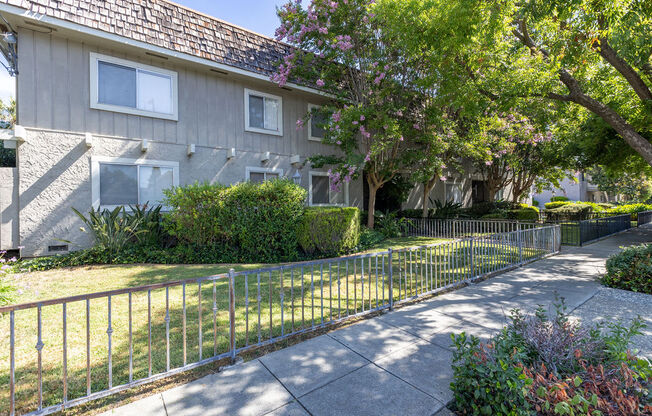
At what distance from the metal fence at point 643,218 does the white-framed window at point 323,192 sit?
17.4 meters

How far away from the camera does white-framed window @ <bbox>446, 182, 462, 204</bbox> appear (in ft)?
62.0

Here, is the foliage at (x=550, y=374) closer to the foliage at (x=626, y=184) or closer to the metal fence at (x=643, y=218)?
the metal fence at (x=643, y=218)

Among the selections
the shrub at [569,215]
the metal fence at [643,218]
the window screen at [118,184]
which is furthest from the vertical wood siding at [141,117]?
the metal fence at [643,218]

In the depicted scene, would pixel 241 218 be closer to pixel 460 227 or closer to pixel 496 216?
pixel 460 227

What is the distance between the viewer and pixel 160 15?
9.01 m

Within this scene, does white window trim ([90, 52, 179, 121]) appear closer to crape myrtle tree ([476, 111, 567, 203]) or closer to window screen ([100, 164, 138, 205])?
window screen ([100, 164, 138, 205])

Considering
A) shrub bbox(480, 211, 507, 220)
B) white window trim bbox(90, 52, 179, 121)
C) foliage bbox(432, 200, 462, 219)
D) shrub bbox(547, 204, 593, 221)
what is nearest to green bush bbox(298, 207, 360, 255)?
white window trim bbox(90, 52, 179, 121)

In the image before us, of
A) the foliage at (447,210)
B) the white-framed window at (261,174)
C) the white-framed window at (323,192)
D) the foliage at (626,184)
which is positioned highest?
the foliage at (626,184)

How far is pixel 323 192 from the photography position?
13.0 metres

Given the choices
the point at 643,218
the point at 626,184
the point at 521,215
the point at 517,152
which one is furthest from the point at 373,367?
the point at 626,184

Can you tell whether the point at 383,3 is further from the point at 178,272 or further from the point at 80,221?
the point at 80,221

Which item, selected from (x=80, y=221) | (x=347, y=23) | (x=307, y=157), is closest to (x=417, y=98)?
(x=347, y=23)

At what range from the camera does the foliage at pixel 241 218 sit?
783 centimetres

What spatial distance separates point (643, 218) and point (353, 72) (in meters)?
19.6
